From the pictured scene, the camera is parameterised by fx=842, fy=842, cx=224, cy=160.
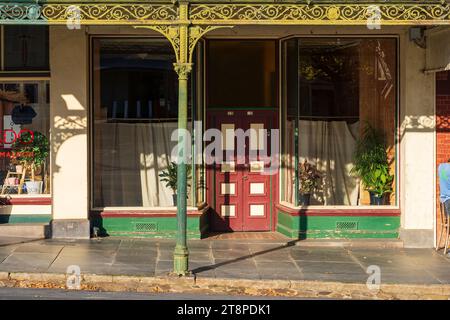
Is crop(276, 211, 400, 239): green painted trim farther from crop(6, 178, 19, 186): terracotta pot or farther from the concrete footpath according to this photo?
crop(6, 178, 19, 186): terracotta pot

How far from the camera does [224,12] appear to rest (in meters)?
12.0

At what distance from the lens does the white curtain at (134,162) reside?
1504 centimetres

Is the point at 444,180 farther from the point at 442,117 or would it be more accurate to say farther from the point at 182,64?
the point at 182,64

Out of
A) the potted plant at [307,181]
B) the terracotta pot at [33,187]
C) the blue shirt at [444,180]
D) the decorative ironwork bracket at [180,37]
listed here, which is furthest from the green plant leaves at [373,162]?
the terracotta pot at [33,187]

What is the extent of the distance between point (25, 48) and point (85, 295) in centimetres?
564

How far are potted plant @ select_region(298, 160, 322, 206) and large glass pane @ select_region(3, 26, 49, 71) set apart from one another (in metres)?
4.95

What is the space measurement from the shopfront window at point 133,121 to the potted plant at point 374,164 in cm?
312

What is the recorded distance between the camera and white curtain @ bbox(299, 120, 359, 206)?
49.3 feet

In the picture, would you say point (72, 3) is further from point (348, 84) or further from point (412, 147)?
point (412, 147)

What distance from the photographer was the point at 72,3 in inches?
470

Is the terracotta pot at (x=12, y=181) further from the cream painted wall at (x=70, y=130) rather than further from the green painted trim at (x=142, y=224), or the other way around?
the green painted trim at (x=142, y=224)

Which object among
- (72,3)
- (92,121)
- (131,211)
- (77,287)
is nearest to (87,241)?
(131,211)

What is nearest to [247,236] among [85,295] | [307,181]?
[307,181]

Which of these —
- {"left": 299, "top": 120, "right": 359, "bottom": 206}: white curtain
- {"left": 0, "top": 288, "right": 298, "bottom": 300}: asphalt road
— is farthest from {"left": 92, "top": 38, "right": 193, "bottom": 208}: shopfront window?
{"left": 0, "top": 288, "right": 298, "bottom": 300}: asphalt road
